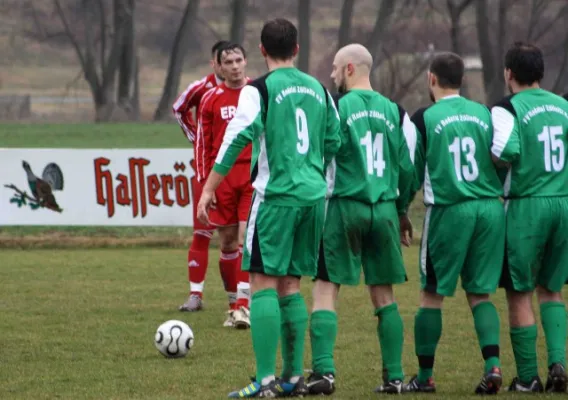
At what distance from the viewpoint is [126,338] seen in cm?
888

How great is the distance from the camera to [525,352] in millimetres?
6789

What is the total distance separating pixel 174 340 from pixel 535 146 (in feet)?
9.02

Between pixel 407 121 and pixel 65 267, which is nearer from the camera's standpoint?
pixel 407 121

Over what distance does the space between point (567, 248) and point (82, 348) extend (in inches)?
138

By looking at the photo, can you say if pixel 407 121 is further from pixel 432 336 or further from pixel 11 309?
pixel 11 309

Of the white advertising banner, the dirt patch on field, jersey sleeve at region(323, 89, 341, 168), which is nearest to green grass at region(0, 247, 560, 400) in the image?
jersey sleeve at region(323, 89, 341, 168)

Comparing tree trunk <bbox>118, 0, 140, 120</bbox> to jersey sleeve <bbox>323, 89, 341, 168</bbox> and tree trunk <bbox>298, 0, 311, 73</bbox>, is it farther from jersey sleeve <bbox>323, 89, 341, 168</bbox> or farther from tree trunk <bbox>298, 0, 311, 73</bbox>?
jersey sleeve <bbox>323, 89, 341, 168</bbox>

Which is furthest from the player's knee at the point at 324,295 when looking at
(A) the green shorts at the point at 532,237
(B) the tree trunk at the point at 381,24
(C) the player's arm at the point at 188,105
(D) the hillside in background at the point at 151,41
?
(D) the hillside in background at the point at 151,41

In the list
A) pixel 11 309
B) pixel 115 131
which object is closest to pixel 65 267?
pixel 11 309

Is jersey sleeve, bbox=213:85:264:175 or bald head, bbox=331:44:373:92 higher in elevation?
bald head, bbox=331:44:373:92

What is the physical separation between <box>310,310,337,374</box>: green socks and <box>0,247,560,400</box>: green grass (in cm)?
18

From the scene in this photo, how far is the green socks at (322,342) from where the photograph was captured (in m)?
6.60

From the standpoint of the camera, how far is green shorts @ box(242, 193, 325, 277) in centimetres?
643

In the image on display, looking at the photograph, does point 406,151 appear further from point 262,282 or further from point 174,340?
point 174,340
